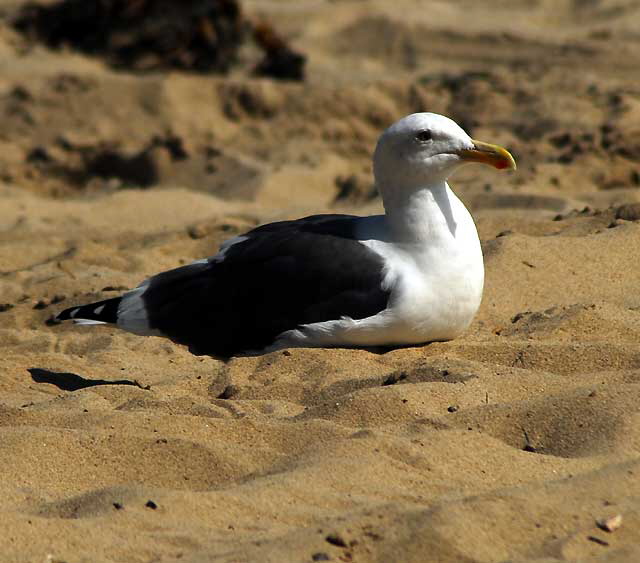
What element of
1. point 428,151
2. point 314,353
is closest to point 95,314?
point 314,353

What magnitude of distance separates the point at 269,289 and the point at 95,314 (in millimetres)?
824

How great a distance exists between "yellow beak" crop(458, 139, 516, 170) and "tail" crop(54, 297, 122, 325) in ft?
5.56

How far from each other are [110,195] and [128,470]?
5670mm

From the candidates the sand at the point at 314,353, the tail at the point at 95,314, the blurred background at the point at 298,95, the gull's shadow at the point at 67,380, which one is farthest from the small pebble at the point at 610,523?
the blurred background at the point at 298,95

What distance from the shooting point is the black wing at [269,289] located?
5781 mm

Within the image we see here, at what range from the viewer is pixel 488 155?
5816 millimetres

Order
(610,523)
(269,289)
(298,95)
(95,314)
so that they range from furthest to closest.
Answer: (298,95)
(95,314)
(269,289)
(610,523)

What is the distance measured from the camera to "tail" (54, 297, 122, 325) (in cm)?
608

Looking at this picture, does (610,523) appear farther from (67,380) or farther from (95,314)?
(95,314)

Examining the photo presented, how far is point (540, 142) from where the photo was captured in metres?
10.1

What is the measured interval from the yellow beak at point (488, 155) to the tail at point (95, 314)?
1695mm

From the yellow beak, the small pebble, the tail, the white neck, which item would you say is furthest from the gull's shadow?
the small pebble

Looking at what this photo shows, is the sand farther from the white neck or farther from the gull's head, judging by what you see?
the gull's head

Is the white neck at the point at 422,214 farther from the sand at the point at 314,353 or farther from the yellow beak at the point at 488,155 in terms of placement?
the sand at the point at 314,353
